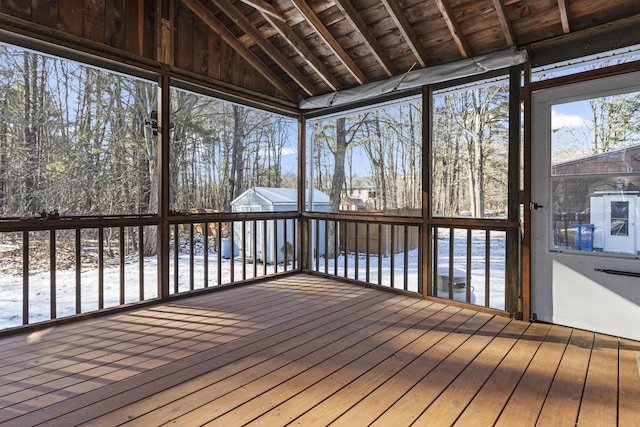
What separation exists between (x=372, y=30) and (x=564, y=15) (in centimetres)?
166

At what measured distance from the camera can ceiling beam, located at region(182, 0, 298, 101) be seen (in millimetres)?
3689

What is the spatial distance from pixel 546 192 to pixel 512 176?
0.30 m

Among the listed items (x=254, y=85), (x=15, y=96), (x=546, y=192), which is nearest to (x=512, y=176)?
(x=546, y=192)

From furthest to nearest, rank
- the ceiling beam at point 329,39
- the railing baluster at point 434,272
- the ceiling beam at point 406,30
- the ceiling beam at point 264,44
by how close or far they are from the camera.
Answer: the railing baluster at point 434,272
the ceiling beam at point 264,44
the ceiling beam at point 329,39
the ceiling beam at point 406,30

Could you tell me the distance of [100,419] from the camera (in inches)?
63.4

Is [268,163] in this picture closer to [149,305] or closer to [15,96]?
[15,96]

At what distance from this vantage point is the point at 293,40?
3.80 m

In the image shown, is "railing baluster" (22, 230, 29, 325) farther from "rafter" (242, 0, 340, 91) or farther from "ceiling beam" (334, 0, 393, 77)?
"ceiling beam" (334, 0, 393, 77)

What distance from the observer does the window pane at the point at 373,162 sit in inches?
288

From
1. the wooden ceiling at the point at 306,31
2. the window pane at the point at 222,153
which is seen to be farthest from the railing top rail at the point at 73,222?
the window pane at the point at 222,153

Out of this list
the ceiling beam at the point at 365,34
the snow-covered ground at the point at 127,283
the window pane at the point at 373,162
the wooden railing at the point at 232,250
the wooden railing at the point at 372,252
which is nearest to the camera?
the ceiling beam at the point at 365,34

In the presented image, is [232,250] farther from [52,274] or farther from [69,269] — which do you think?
[69,269]

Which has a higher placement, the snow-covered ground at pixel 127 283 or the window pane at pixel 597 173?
Result: the window pane at pixel 597 173

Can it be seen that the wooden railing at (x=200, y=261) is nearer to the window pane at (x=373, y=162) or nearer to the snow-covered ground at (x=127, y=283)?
the snow-covered ground at (x=127, y=283)
